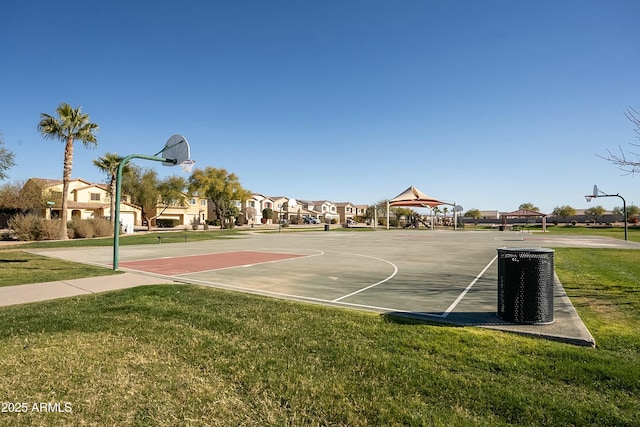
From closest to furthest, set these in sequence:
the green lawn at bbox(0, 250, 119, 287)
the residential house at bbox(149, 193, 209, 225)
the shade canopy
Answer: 1. the green lawn at bbox(0, 250, 119, 287)
2. the shade canopy
3. the residential house at bbox(149, 193, 209, 225)

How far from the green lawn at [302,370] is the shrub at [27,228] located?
94.1 feet

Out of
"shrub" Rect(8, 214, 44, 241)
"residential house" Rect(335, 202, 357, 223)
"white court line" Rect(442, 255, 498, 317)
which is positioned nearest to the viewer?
"white court line" Rect(442, 255, 498, 317)

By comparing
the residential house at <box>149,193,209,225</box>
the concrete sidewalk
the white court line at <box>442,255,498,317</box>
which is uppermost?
the residential house at <box>149,193,209,225</box>

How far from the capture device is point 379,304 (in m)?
7.61

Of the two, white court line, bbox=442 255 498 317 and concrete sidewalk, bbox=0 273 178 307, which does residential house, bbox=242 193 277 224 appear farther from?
white court line, bbox=442 255 498 317

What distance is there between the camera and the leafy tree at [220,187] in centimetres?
6506

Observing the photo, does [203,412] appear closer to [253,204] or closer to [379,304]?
[379,304]

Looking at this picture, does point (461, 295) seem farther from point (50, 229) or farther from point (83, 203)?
point (83, 203)

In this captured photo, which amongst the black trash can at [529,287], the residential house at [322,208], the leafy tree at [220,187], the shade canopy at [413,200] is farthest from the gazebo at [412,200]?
the residential house at [322,208]

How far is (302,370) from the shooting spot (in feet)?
13.8

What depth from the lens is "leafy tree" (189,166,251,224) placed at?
6506 centimetres

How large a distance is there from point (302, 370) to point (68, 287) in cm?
783

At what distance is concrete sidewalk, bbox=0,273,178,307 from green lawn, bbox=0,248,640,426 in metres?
1.51

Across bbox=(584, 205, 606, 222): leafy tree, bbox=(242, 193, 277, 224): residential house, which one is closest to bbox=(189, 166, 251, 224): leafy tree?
bbox=(242, 193, 277, 224): residential house
